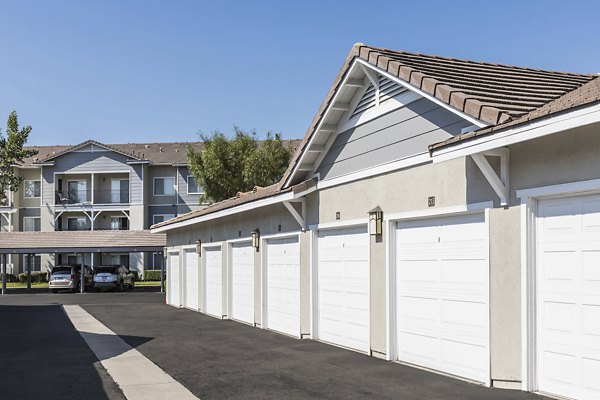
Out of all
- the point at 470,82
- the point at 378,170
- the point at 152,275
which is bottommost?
the point at 152,275

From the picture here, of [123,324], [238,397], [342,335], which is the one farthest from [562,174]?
[123,324]

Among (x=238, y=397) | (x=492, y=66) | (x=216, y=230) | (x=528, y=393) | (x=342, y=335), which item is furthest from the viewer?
(x=216, y=230)

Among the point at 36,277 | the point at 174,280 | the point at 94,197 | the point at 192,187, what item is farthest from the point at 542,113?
the point at 36,277

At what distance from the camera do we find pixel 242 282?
19266mm

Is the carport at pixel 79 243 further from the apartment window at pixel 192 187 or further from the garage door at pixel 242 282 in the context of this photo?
the garage door at pixel 242 282

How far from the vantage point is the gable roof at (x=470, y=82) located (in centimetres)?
899

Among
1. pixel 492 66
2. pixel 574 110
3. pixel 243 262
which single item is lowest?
pixel 243 262

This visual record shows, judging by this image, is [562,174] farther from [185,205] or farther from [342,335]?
[185,205]

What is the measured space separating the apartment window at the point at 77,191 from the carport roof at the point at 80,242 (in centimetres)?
Answer: 1228

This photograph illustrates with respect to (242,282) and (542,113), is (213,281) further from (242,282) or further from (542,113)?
(542,113)

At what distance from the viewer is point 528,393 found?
8305mm

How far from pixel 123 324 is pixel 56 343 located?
428 centimetres

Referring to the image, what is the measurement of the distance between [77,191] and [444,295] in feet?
149

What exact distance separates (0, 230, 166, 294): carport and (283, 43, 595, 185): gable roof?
2532 cm
